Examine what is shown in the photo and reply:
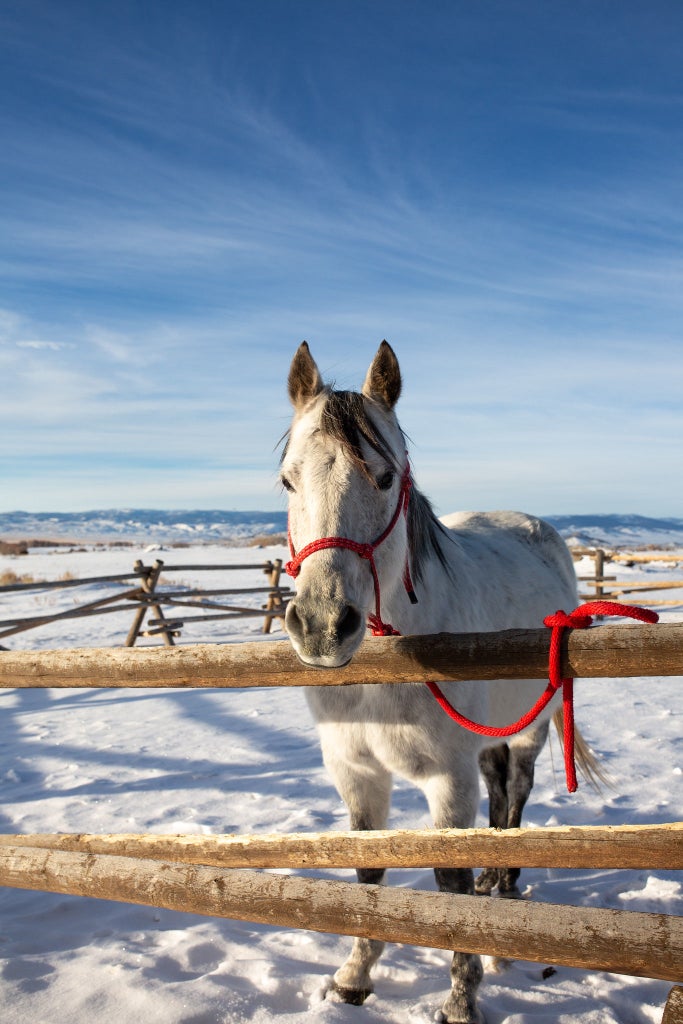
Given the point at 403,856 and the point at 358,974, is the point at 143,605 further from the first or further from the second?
the point at 403,856

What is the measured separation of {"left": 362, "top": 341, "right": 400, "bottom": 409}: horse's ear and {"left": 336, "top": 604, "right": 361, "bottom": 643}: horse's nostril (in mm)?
978

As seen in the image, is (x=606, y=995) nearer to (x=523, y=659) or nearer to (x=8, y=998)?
(x=523, y=659)

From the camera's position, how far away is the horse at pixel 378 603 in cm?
189

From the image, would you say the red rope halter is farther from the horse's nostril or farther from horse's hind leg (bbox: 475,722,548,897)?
horse's hind leg (bbox: 475,722,548,897)

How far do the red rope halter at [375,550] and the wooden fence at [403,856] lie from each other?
0.83ft

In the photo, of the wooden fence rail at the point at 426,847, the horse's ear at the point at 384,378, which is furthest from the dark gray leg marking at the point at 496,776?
the horse's ear at the point at 384,378

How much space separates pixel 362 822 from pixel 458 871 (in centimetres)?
47

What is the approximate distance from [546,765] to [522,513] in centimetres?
298

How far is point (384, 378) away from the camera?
97.4 inches

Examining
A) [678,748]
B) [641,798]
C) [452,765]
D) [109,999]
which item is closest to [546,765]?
[678,748]

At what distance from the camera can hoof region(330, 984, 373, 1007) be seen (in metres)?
2.62

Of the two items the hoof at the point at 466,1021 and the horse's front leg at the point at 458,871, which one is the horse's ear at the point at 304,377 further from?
the hoof at the point at 466,1021

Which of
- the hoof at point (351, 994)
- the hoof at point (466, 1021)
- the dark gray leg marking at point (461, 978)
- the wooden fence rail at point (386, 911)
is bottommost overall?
the hoof at point (351, 994)

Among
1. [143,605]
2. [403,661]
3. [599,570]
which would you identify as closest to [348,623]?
[403,661]
